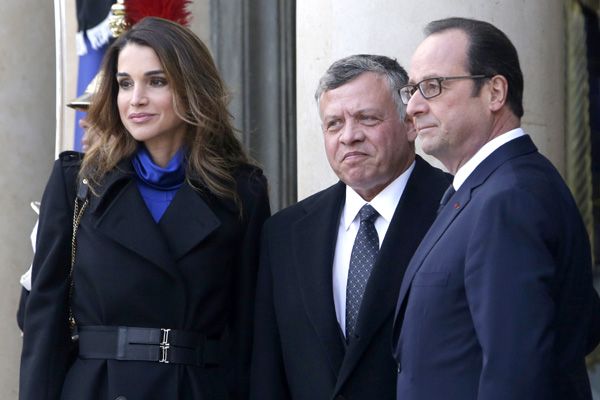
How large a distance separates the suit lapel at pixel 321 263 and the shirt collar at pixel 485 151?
77 centimetres

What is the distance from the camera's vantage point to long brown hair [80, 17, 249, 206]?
4.34m

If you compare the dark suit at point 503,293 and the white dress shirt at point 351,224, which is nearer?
the dark suit at point 503,293

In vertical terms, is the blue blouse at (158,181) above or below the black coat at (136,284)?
above

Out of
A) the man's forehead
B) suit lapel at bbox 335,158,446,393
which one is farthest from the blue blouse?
the man's forehead

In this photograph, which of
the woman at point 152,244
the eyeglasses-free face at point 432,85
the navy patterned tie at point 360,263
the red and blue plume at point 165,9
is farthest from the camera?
the red and blue plume at point 165,9

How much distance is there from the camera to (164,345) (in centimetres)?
414

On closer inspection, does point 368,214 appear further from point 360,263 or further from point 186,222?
point 186,222

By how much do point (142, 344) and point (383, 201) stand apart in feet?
2.89

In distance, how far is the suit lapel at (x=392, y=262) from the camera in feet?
12.9

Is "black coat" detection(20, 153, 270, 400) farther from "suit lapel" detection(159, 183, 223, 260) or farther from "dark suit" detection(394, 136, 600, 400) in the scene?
"dark suit" detection(394, 136, 600, 400)

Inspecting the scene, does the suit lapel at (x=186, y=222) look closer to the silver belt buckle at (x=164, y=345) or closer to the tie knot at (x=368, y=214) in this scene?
the silver belt buckle at (x=164, y=345)

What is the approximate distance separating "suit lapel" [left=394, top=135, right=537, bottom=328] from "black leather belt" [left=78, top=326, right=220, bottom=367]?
0.97m

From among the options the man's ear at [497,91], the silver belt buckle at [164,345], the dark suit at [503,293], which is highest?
the man's ear at [497,91]

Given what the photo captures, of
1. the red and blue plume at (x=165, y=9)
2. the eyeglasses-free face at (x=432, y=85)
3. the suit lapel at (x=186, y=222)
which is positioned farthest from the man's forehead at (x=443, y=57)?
the red and blue plume at (x=165, y=9)
